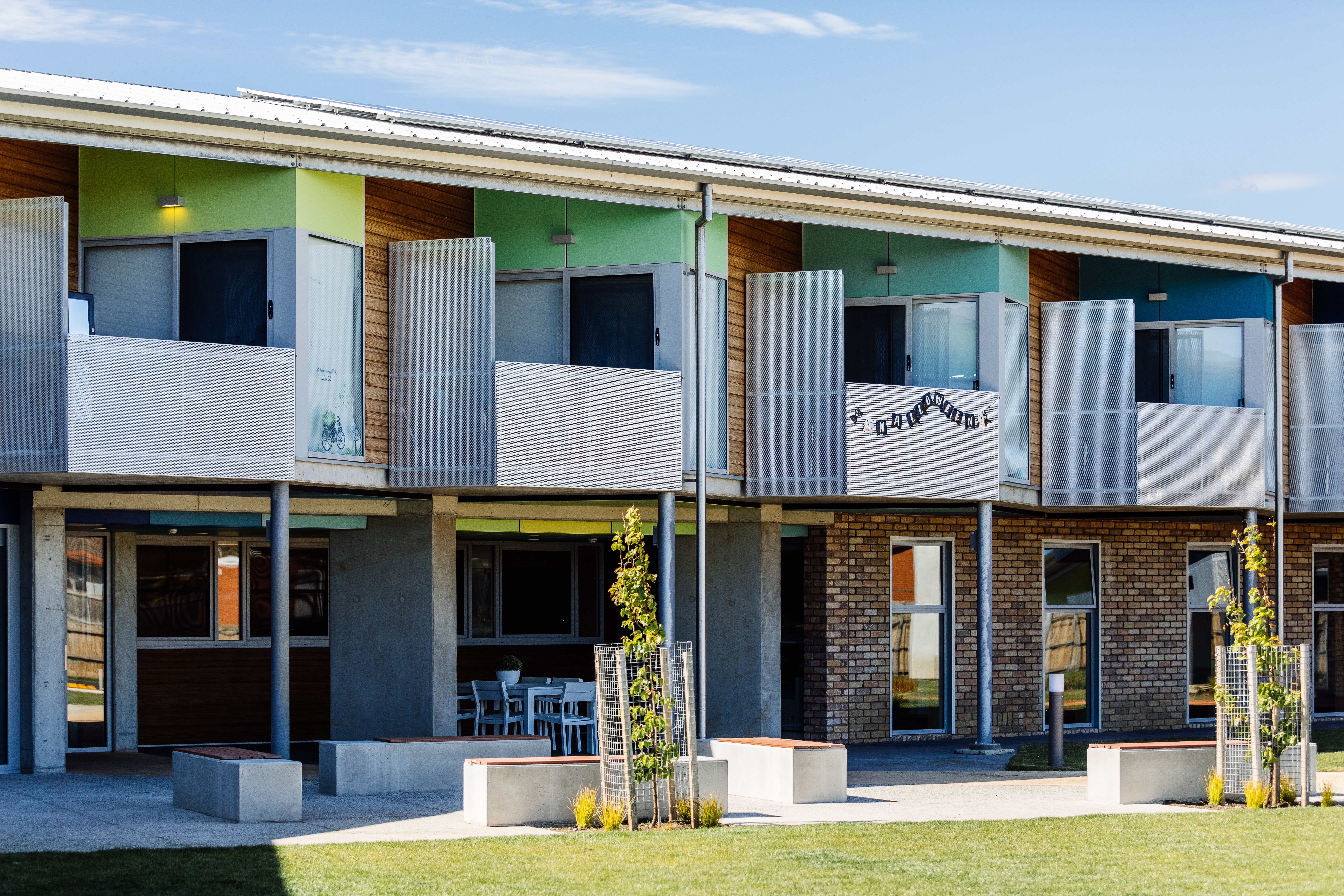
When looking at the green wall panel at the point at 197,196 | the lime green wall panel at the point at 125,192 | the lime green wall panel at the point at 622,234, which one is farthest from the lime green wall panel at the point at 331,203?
the lime green wall panel at the point at 622,234

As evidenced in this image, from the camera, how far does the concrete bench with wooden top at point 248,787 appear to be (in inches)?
478

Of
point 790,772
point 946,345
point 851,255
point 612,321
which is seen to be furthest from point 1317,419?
point 790,772

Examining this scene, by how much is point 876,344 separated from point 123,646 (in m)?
9.38

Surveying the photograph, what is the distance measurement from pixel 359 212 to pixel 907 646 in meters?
9.33

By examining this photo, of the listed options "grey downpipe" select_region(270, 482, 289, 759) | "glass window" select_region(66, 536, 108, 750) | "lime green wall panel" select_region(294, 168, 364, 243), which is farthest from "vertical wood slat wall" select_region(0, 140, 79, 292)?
"glass window" select_region(66, 536, 108, 750)

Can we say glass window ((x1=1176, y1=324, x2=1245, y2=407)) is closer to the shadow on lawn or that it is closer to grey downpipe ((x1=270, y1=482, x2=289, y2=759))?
grey downpipe ((x1=270, y1=482, x2=289, y2=759))

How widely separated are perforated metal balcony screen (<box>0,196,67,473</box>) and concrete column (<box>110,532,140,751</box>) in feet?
14.7

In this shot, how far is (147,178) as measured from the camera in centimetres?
1580

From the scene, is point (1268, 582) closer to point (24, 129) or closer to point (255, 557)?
point (255, 557)

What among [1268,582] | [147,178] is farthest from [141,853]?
[1268,582]

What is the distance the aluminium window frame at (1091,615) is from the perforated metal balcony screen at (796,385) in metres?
5.53

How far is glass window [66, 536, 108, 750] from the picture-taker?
18109 millimetres

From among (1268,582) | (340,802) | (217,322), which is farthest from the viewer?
(1268,582)

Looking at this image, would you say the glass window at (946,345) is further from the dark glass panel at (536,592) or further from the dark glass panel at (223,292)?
the dark glass panel at (223,292)
